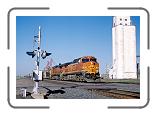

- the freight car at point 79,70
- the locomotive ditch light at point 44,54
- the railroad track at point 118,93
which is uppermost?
the locomotive ditch light at point 44,54

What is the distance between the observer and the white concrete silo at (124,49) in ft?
26.1

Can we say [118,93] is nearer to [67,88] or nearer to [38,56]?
[67,88]

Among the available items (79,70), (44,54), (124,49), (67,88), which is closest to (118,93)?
(124,49)

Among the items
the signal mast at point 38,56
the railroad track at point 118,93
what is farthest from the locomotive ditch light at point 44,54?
the railroad track at point 118,93

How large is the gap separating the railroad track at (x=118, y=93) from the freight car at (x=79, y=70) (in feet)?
0.95

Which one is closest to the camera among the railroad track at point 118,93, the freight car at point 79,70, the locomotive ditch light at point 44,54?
the railroad track at point 118,93

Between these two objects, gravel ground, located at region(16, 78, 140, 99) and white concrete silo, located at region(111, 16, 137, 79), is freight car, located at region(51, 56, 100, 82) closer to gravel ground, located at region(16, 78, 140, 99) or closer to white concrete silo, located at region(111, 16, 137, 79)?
gravel ground, located at region(16, 78, 140, 99)

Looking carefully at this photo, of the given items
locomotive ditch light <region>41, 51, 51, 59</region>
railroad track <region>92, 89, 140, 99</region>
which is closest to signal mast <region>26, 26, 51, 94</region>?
locomotive ditch light <region>41, 51, 51, 59</region>

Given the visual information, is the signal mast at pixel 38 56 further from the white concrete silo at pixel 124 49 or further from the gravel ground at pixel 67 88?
the white concrete silo at pixel 124 49

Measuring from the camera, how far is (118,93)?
8.18 m

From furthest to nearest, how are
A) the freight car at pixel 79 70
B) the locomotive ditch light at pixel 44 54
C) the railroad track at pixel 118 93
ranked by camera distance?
the freight car at pixel 79 70 → the locomotive ditch light at pixel 44 54 → the railroad track at pixel 118 93

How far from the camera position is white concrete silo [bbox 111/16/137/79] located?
794cm
